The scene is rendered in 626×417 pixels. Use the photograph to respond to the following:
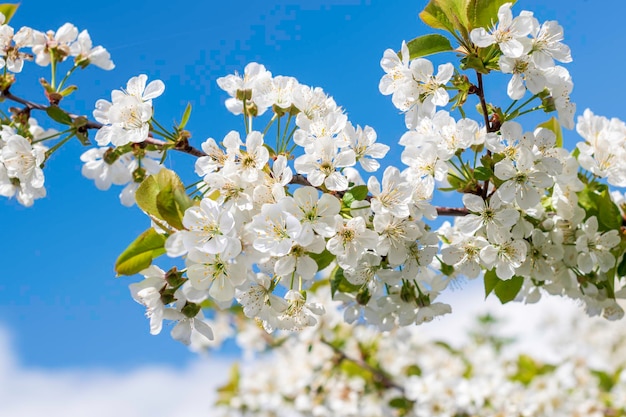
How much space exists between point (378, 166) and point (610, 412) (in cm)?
348

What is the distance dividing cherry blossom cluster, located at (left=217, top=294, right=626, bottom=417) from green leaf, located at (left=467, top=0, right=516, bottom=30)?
225cm

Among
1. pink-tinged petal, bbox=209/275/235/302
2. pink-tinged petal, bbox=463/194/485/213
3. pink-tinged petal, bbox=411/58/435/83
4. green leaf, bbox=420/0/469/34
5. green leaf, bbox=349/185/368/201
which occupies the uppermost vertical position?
green leaf, bbox=420/0/469/34

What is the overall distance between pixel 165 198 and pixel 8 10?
125cm

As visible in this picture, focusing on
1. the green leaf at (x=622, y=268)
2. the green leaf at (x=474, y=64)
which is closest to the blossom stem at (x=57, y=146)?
the green leaf at (x=474, y=64)

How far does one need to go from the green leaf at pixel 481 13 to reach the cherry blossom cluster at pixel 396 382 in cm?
225

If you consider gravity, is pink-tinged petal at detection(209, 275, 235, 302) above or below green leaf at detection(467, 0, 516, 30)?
below

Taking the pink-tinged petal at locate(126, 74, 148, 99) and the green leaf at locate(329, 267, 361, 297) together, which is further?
the green leaf at locate(329, 267, 361, 297)

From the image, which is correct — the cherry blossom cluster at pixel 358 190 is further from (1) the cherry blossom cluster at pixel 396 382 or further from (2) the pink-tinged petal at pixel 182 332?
(1) the cherry blossom cluster at pixel 396 382

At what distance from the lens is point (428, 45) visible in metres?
1.90

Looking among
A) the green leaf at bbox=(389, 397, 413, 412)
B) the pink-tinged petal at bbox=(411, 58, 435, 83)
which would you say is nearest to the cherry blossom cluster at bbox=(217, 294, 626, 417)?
the green leaf at bbox=(389, 397, 413, 412)

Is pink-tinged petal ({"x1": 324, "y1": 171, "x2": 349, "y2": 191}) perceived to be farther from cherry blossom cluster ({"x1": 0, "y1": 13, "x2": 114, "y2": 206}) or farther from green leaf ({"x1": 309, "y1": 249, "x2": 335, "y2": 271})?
cherry blossom cluster ({"x1": 0, "y1": 13, "x2": 114, "y2": 206})

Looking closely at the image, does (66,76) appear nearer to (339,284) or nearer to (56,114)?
(56,114)

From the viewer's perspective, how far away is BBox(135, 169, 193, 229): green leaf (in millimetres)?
1602

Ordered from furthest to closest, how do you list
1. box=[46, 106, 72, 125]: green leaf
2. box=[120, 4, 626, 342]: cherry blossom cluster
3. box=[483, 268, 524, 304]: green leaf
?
box=[483, 268, 524, 304]: green leaf → box=[46, 106, 72, 125]: green leaf → box=[120, 4, 626, 342]: cherry blossom cluster
